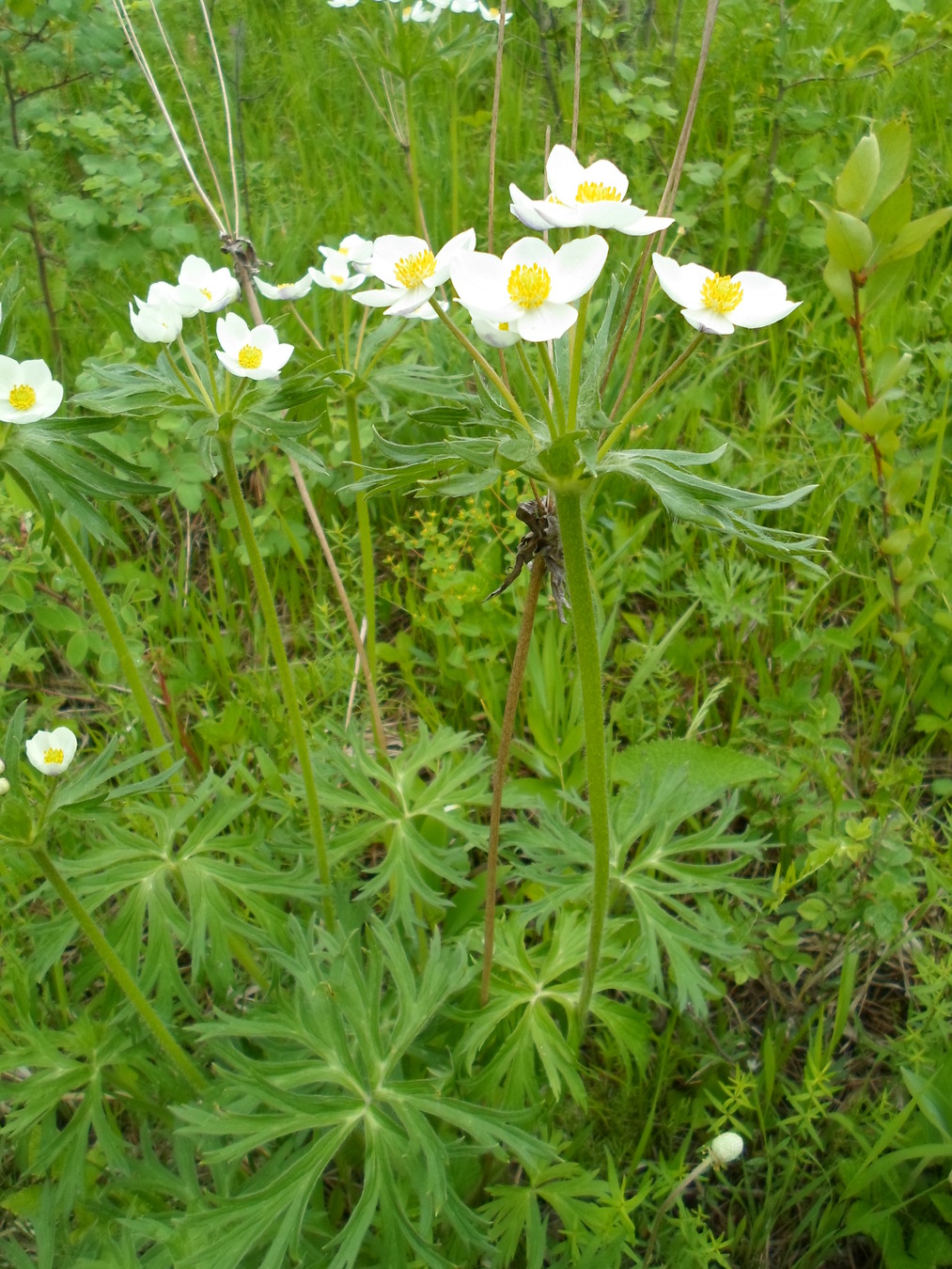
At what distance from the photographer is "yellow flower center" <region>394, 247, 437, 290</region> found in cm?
125

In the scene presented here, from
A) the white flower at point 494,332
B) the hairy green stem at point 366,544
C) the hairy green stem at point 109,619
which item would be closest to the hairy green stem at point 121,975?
the hairy green stem at point 109,619

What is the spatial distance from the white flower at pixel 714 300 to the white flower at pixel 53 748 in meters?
1.16

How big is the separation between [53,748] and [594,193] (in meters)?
1.22

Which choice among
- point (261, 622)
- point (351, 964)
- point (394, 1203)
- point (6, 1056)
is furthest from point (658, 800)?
point (261, 622)

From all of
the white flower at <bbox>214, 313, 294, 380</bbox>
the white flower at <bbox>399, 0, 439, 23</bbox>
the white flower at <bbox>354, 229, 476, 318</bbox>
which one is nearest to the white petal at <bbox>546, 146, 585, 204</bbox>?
the white flower at <bbox>354, 229, 476, 318</bbox>

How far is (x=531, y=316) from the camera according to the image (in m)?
1.04

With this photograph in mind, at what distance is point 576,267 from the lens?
1.07 m

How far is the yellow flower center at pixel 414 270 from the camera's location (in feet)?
4.11

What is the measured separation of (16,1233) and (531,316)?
1.96m

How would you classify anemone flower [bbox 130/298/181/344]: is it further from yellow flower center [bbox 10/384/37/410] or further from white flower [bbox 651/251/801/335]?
white flower [bbox 651/251/801/335]

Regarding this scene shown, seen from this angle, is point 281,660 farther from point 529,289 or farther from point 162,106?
point 162,106

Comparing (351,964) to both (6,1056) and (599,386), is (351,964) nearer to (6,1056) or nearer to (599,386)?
(6,1056)

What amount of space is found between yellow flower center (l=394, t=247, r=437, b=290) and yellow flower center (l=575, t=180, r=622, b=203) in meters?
0.20

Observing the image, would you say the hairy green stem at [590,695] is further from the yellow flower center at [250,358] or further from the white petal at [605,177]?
the yellow flower center at [250,358]
